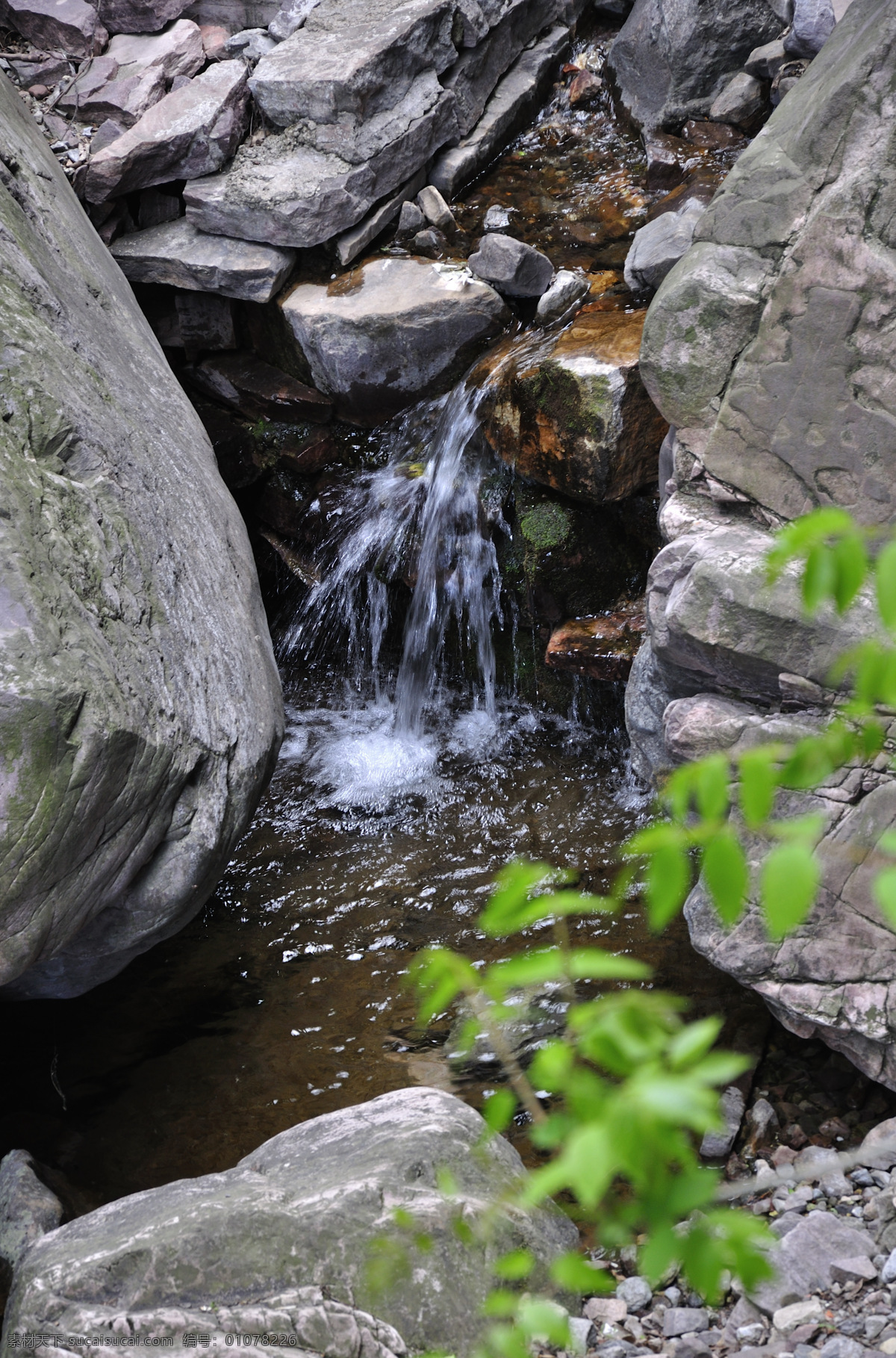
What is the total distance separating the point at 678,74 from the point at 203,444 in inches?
161

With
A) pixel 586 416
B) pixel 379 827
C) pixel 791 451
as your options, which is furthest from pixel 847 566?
pixel 379 827

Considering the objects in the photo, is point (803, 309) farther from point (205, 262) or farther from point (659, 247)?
point (205, 262)

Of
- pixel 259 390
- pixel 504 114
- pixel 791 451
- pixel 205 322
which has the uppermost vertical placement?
pixel 504 114

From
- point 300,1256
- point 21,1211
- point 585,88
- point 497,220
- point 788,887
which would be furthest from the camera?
point 585,88

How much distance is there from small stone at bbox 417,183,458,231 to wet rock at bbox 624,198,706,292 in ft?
4.95

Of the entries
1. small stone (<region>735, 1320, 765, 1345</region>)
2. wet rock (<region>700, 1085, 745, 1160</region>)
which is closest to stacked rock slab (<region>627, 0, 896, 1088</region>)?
wet rock (<region>700, 1085, 745, 1160</region>)

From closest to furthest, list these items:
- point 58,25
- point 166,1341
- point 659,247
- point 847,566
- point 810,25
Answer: point 847,566 < point 166,1341 < point 659,247 < point 810,25 < point 58,25

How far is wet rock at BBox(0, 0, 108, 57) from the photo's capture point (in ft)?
21.2

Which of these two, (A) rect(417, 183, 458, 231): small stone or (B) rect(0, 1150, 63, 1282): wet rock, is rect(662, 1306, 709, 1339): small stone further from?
(A) rect(417, 183, 458, 231): small stone

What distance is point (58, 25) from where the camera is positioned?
256 inches

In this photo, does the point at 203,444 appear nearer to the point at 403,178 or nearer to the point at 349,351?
the point at 349,351

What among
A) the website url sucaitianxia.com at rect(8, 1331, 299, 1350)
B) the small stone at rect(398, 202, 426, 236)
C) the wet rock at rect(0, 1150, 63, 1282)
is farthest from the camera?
the small stone at rect(398, 202, 426, 236)

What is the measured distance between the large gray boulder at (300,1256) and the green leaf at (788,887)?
1897mm

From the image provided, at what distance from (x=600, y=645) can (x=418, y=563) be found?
1262 millimetres
